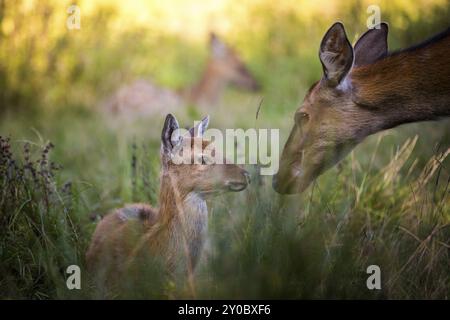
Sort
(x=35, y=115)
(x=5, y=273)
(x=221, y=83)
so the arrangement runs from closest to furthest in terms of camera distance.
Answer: (x=5, y=273)
(x=35, y=115)
(x=221, y=83)

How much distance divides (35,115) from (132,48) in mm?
2166

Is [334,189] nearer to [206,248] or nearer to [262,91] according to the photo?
[206,248]

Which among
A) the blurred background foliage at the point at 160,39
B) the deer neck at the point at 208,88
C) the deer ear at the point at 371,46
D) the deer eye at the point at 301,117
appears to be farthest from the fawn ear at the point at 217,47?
the deer eye at the point at 301,117

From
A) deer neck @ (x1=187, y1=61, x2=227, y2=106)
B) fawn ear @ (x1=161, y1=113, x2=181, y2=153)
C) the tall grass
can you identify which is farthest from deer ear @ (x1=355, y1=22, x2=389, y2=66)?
deer neck @ (x1=187, y1=61, x2=227, y2=106)

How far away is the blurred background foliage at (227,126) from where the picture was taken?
4.11 metres

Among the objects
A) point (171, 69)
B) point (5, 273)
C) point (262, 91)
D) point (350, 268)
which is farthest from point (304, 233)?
point (171, 69)

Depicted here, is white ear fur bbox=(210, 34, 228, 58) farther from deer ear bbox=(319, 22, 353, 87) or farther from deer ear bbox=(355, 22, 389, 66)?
deer ear bbox=(319, 22, 353, 87)

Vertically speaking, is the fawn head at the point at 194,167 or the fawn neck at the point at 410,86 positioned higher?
the fawn neck at the point at 410,86

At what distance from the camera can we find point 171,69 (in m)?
14.7

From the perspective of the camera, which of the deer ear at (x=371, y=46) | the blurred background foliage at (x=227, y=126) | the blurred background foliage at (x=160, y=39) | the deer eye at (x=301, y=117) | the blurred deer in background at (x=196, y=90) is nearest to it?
the blurred background foliage at (x=227, y=126)

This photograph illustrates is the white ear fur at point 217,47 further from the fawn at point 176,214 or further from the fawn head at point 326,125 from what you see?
the fawn at point 176,214

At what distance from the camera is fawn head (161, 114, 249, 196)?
4.67 m

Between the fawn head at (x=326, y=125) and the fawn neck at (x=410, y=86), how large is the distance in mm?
81

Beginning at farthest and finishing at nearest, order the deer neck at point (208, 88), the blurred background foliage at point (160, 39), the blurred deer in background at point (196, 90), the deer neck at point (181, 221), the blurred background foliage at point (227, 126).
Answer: the deer neck at point (208, 88), the blurred deer in background at point (196, 90), the blurred background foliage at point (160, 39), the deer neck at point (181, 221), the blurred background foliage at point (227, 126)
